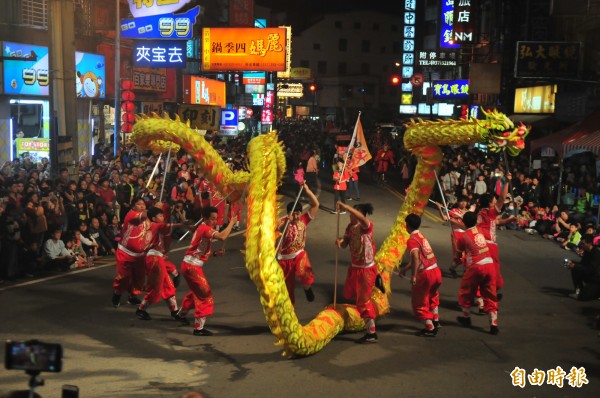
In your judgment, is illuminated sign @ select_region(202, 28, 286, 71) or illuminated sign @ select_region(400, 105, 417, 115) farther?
illuminated sign @ select_region(400, 105, 417, 115)

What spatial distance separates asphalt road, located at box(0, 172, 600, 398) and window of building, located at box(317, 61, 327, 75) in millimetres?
70293

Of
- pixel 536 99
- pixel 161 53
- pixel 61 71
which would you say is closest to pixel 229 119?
pixel 161 53

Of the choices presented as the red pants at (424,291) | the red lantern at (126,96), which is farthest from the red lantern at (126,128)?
the red pants at (424,291)

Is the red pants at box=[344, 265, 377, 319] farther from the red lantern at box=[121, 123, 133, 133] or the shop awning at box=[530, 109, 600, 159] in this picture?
the red lantern at box=[121, 123, 133, 133]

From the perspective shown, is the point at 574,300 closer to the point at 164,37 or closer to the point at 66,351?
the point at 66,351

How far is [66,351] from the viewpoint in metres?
8.41

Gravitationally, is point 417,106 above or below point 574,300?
above

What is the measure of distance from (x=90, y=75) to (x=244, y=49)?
7.48m

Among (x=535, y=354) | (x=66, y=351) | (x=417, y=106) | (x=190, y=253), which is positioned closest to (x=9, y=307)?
(x=66, y=351)

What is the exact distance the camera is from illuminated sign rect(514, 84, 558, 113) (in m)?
28.5

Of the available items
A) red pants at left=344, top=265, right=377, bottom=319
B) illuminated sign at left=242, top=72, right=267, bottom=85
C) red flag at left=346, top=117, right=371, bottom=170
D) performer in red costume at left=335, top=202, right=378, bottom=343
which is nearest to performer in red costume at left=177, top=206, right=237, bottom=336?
performer in red costume at left=335, top=202, right=378, bottom=343

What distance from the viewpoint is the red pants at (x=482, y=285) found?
954cm

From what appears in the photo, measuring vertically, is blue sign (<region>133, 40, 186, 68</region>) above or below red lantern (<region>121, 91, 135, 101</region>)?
above

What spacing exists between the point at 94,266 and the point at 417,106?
→ 55.5 meters
